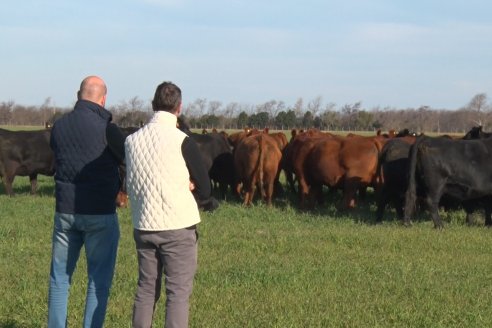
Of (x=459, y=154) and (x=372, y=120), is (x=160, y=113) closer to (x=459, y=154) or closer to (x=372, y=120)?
(x=459, y=154)

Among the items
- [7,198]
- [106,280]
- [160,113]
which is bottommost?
[7,198]

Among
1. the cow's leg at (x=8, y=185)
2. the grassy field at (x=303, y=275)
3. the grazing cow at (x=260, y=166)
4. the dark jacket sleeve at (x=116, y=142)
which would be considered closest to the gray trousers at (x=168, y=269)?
the dark jacket sleeve at (x=116, y=142)

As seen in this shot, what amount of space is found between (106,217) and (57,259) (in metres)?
0.49

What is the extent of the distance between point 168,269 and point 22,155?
13832 millimetres

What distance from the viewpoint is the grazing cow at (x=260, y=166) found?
16344 mm

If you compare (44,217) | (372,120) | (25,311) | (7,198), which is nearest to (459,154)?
(44,217)

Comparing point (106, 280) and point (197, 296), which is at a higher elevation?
point (106, 280)

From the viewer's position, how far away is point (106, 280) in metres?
5.30

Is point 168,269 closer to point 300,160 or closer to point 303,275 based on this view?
point 303,275

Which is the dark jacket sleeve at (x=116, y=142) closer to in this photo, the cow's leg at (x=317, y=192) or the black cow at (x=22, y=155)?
the cow's leg at (x=317, y=192)

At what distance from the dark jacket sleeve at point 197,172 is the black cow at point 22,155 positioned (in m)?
13.5

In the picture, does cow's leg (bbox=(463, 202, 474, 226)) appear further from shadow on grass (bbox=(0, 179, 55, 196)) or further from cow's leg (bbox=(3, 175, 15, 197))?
cow's leg (bbox=(3, 175, 15, 197))

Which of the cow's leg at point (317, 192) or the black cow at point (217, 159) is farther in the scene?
the black cow at point (217, 159)

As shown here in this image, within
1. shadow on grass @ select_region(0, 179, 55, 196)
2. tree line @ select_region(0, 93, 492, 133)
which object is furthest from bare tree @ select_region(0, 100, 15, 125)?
shadow on grass @ select_region(0, 179, 55, 196)
